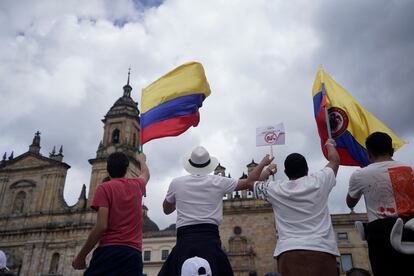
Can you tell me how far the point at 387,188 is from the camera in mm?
4023

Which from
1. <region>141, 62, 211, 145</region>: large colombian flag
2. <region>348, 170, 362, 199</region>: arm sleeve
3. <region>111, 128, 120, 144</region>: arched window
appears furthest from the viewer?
<region>111, 128, 120, 144</region>: arched window

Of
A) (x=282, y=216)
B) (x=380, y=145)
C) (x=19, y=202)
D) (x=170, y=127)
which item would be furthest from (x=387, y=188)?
(x=19, y=202)

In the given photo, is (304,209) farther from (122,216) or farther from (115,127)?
(115,127)

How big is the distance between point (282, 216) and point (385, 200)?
1.12m

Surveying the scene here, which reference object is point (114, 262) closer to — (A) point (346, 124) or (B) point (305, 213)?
(B) point (305, 213)

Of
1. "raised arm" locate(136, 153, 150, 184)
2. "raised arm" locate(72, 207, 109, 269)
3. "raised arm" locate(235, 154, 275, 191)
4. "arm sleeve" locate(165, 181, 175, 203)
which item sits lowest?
"raised arm" locate(72, 207, 109, 269)

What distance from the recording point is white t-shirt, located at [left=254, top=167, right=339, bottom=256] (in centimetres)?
388

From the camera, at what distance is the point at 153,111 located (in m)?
7.50

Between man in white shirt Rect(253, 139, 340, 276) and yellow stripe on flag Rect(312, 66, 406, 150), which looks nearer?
man in white shirt Rect(253, 139, 340, 276)

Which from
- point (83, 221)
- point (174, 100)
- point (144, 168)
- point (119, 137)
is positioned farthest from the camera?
point (119, 137)

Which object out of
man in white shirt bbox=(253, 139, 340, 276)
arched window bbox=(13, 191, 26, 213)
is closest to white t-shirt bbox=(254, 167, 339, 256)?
man in white shirt bbox=(253, 139, 340, 276)

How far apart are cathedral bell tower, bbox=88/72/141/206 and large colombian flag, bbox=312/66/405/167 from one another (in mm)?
30765

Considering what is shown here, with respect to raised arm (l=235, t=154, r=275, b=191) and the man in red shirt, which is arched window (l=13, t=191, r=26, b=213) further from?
raised arm (l=235, t=154, r=275, b=191)

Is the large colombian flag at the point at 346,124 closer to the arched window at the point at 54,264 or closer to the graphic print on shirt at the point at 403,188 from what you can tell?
the graphic print on shirt at the point at 403,188
